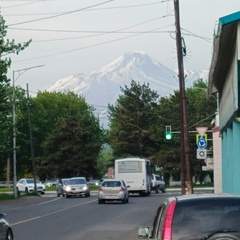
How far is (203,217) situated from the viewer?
9.34m

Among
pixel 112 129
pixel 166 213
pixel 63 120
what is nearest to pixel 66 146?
pixel 63 120

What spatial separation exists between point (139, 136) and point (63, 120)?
39.4 ft

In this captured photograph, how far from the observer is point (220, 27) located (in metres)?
23.6

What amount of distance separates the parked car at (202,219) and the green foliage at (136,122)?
101m

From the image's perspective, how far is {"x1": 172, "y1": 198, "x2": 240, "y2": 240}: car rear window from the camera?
9.28 metres

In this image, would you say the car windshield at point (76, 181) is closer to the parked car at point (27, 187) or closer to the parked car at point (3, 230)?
the parked car at point (27, 187)

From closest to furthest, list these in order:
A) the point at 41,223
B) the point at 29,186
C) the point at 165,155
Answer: the point at 41,223 → the point at 29,186 → the point at 165,155

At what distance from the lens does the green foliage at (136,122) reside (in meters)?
112

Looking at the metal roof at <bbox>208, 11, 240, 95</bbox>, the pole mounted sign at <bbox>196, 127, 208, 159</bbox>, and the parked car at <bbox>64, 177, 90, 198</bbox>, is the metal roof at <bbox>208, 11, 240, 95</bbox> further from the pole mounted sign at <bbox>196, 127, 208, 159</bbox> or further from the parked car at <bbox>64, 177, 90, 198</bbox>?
the parked car at <bbox>64, 177, 90, 198</bbox>

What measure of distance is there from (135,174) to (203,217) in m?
53.0

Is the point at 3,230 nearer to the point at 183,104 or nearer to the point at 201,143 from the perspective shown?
the point at 183,104

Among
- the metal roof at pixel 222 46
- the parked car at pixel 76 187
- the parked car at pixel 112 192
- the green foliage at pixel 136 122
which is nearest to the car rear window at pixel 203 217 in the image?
the metal roof at pixel 222 46

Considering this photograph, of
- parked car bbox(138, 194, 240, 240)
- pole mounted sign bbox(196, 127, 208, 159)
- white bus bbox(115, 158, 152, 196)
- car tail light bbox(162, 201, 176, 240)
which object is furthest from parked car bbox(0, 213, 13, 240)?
white bus bbox(115, 158, 152, 196)

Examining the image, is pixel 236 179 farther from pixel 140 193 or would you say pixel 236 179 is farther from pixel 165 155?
pixel 165 155
